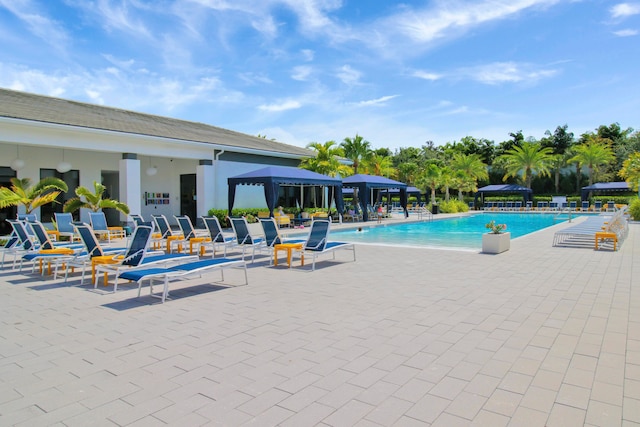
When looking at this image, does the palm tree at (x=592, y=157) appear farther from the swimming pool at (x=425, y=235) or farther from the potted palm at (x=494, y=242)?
the potted palm at (x=494, y=242)

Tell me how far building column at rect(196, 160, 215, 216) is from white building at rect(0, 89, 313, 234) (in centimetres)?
5

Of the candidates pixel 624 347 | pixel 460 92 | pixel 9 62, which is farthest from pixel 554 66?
pixel 9 62

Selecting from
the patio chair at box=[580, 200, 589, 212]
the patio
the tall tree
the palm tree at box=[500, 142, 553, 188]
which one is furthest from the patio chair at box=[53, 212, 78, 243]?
the palm tree at box=[500, 142, 553, 188]

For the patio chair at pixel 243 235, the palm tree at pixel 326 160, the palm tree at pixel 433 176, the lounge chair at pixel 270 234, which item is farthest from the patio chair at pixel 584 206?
the patio chair at pixel 243 235

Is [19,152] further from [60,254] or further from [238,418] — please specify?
[238,418]

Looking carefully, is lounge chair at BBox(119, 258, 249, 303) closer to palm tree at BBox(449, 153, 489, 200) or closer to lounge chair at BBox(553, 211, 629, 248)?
lounge chair at BBox(553, 211, 629, 248)

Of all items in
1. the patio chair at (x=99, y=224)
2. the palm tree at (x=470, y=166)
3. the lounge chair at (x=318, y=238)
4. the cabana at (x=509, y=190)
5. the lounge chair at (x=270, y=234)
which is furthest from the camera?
the palm tree at (x=470, y=166)

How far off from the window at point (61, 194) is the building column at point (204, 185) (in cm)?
514

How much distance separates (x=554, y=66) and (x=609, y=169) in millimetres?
34313

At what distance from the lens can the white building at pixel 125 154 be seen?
15312 mm

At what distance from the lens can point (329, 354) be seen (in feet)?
13.8

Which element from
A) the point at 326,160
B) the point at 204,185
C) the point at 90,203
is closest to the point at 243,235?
the point at 90,203

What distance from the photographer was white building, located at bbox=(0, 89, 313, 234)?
1531 centimetres

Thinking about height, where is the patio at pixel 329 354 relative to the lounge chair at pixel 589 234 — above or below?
below
